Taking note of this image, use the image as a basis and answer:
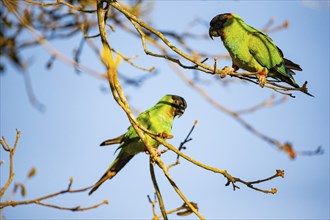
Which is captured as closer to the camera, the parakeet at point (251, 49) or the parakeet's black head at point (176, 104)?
the parakeet at point (251, 49)

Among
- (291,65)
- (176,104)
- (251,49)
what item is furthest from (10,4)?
(291,65)

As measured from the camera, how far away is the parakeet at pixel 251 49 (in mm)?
4309

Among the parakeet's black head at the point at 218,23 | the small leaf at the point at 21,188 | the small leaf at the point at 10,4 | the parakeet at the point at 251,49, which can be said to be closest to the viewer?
the small leaf at the point at 21,188

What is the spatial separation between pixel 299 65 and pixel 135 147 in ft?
6.45

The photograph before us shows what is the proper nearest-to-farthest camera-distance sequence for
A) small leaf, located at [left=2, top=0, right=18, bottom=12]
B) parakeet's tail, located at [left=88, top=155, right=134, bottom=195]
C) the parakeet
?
small leaf, located at [left=2, top=0, right=18, bottom=12] < the parakeet < parakeet's tail, located at [left=88, top=155, right=134, bottom=195]

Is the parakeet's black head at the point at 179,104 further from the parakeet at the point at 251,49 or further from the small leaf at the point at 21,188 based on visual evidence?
the small leaf at the point at 21,188

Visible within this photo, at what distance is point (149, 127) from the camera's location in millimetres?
4750

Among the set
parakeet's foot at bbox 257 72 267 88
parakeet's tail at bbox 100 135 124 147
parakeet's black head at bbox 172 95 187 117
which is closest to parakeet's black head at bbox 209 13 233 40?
parakeet's foot at bbox 257 72 267 88

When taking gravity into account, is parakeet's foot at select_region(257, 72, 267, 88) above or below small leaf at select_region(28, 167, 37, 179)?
above

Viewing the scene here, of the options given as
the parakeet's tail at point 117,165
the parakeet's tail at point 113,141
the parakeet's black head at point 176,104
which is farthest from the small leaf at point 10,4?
the parakeet's tail at point 117,165

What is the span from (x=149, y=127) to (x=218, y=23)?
138cm

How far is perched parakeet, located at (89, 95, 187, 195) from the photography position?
4.66 meters

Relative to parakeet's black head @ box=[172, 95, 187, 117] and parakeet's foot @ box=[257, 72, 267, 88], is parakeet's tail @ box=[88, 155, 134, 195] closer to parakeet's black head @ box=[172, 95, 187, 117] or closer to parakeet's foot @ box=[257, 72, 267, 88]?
parakeet's black head @ box=[172, 95, 187, 117]

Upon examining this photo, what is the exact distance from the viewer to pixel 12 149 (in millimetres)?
2721
